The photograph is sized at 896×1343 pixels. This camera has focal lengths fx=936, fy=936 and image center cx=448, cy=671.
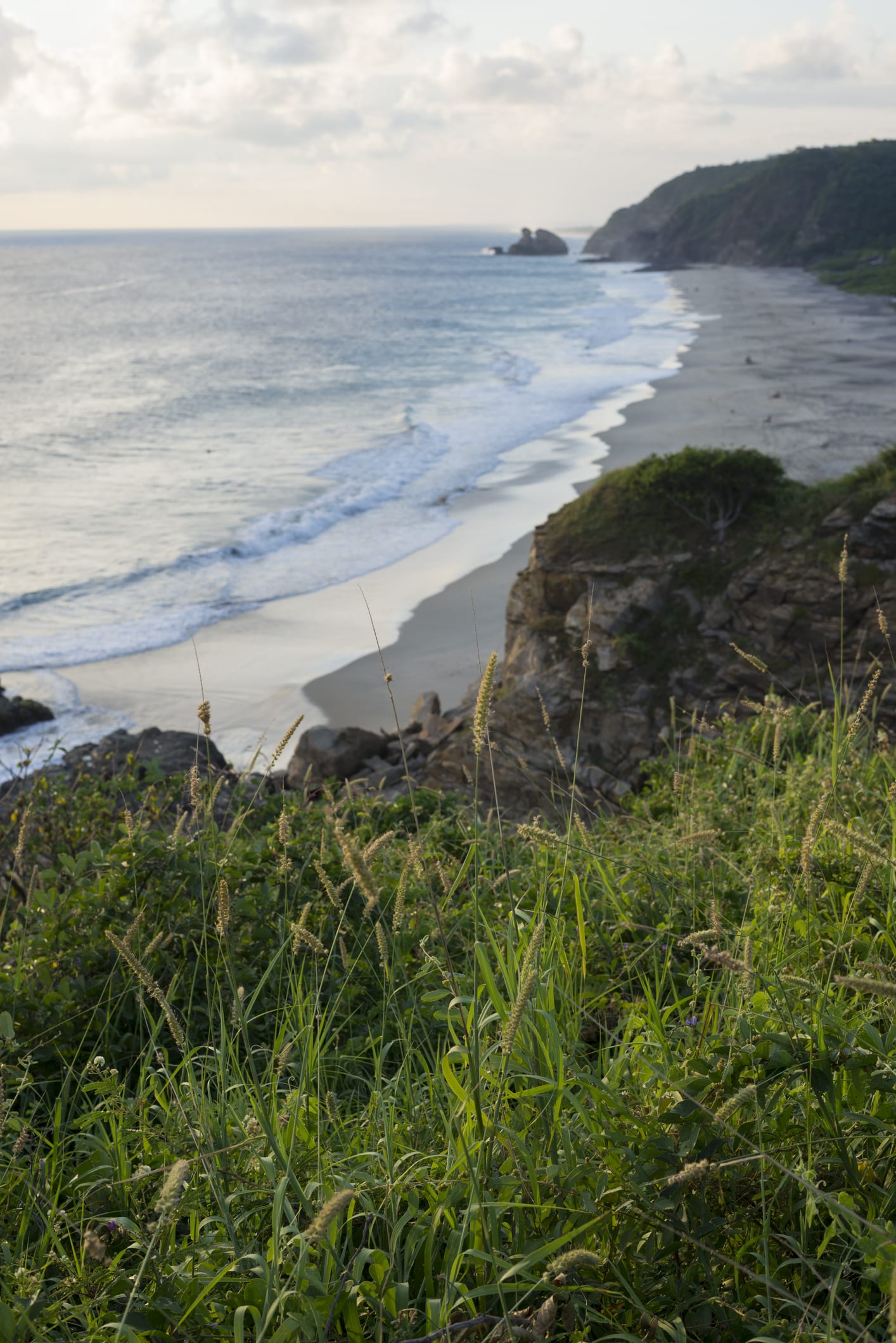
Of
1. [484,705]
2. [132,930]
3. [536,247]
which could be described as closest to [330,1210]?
[484,705]

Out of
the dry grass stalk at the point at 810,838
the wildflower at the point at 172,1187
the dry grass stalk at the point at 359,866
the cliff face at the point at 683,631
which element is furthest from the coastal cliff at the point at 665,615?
the wildflower at the point at 172,1187

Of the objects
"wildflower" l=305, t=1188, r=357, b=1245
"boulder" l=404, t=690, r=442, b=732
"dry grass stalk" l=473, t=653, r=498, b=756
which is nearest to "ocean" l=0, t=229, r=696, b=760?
"boulder" l=404, t=690, r=442, b=732

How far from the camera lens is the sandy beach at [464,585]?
13555mm

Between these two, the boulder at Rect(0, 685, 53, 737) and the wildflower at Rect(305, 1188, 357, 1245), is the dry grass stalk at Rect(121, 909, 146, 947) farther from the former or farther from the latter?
the boulder at Rect(0, 685, 53, 737)

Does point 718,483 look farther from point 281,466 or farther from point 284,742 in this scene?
point 281,466

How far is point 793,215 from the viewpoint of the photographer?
110062 millimetres

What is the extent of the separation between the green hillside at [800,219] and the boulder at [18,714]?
261ft

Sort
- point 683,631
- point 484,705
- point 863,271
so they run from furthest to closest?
point 863,271, point 683,631, point 484,705

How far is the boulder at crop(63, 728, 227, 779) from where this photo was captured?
8.88 m

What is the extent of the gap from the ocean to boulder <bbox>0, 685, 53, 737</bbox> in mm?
442

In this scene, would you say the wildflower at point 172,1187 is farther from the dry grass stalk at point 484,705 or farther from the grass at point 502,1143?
the dry grass stalk at point 484,705

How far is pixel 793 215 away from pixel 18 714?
396ft

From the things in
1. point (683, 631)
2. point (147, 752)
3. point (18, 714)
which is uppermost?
point (683, 631)

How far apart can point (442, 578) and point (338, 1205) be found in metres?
16.8
